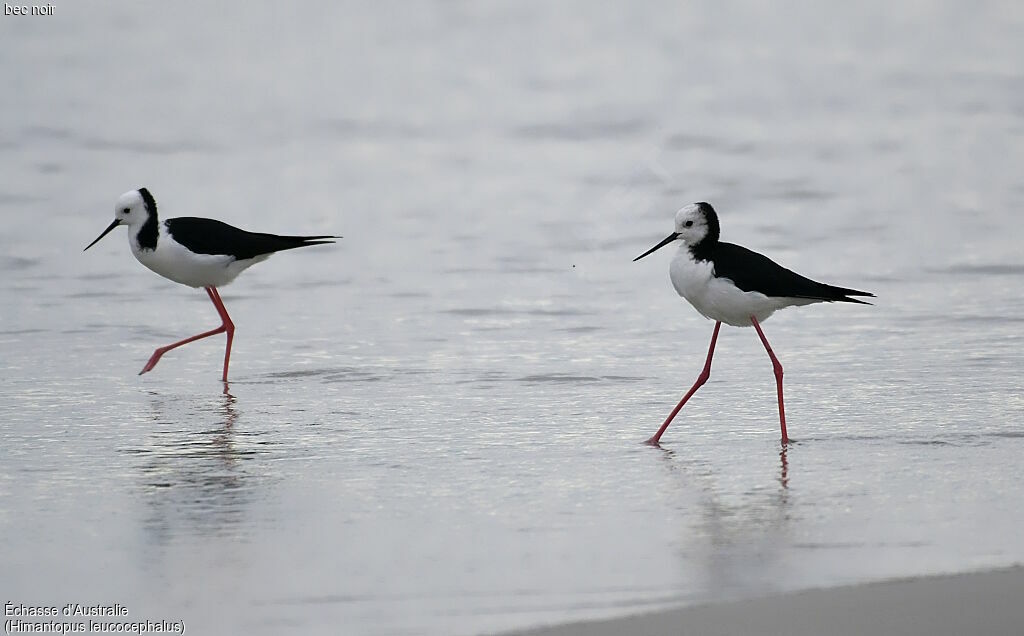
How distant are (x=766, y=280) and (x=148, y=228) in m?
4.35

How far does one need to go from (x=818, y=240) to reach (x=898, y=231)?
2.82ft

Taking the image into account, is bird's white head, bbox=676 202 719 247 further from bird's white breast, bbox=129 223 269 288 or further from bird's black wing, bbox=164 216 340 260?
bird's white breast, bbox=129 223 269 288

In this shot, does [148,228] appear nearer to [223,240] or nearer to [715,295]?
[223,240]

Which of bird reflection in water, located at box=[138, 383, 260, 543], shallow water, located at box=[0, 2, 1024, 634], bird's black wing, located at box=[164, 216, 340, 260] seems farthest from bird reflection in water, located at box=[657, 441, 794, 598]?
bird's black wing, located at box=[164, 216, 340, 260]

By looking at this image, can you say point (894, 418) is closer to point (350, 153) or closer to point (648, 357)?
point (648, 357)

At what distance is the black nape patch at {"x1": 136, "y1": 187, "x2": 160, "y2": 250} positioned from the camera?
9758 mm

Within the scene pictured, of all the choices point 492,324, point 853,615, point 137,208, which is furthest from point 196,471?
point 137,208

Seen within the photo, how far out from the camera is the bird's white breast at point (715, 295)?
7117 mm

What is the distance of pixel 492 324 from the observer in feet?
32.4

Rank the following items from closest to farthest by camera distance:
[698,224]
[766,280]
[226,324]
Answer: [766,280], [698,224], [226,324]

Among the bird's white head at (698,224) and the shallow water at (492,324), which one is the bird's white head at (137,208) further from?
the bird's white head at (698,224)

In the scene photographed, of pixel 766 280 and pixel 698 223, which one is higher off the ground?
pixel 698 223

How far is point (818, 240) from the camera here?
12.9m

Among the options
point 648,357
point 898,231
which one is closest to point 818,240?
point 898,231
